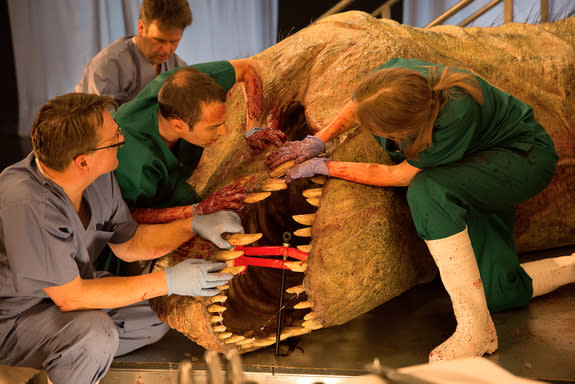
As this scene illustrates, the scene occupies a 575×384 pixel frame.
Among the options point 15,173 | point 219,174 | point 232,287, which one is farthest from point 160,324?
point 15,173

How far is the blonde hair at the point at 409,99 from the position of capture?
4.86 feet

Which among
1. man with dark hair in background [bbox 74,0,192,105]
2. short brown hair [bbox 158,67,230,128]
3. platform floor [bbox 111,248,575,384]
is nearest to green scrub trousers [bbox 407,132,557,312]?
platform floor [bbox 111,248,575,384]

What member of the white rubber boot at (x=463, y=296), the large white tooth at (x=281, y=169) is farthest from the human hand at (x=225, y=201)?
the white rubber boot at (x=463, y=296)

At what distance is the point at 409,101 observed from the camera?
1.48 m

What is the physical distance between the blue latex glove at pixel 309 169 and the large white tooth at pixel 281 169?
0.02 meters

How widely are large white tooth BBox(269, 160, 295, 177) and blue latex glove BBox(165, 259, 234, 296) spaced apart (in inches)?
14.3

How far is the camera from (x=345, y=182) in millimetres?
1758

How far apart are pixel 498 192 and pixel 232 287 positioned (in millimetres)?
977

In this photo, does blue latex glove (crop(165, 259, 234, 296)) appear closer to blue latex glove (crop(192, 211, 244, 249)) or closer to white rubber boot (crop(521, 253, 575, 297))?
blue latex glove (crop(192, 211, 244, 249))

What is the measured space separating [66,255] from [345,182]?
2.87 ft

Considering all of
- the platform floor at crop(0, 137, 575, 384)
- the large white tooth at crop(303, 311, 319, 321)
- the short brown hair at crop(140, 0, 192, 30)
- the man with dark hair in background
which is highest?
the short brown hair at crop(140, 0, 192, 30)

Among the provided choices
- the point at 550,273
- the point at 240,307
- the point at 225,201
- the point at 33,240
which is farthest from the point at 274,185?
the point at 550,273

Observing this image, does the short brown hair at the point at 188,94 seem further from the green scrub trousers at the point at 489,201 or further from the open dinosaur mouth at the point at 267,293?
the green scrub trousers at the point at 489,201

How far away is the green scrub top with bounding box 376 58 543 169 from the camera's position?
5.14 feet
